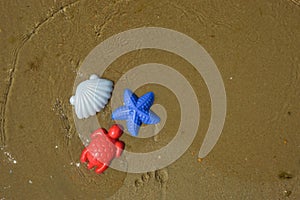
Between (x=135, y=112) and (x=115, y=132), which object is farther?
(x=115, y=132)

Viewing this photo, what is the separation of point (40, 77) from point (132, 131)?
3.86ft

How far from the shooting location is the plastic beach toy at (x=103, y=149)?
12.6ft

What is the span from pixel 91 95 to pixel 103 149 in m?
0.59

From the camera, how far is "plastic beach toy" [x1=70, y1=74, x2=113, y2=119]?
12.7 ft

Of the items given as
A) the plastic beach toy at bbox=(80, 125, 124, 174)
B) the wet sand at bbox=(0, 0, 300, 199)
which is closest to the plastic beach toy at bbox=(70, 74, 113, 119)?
the wet sand at bbox=(0, 0, 300, 199)

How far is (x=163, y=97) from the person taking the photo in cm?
391

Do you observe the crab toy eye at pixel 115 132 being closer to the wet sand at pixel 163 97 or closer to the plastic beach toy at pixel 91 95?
the wet sand at pixel 163 97

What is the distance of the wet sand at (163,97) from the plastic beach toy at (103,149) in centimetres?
11

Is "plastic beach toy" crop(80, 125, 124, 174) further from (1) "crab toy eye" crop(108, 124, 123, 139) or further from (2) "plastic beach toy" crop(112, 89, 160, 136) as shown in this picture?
(2) "plastic beach toy" crop(112, 89, 160, 136)

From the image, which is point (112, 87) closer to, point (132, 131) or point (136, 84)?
point (136, 84)

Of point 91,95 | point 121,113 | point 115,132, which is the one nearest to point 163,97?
point 121,113

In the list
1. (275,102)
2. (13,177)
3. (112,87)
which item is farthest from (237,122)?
(13,177)

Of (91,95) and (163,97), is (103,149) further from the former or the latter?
(163,97)

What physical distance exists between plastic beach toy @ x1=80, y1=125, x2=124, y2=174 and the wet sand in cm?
11
